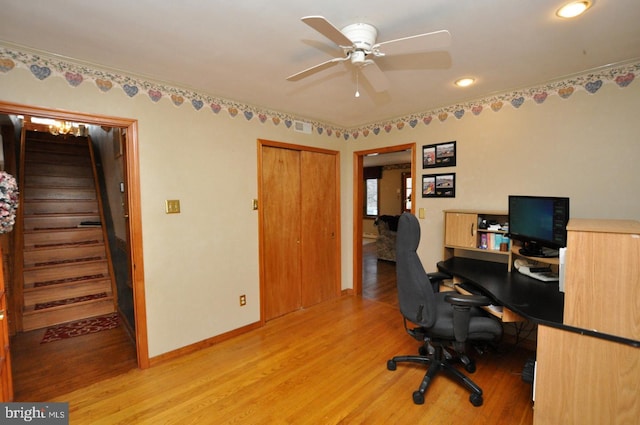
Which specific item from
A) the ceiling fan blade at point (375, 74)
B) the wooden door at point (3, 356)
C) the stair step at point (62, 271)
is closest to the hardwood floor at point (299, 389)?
the wooden door at point (3, 356)

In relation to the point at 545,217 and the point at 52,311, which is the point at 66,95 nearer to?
the point at 52,311

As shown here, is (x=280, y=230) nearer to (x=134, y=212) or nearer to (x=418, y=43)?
(x=134, y=212)

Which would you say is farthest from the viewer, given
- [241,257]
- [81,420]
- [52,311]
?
[52,311]

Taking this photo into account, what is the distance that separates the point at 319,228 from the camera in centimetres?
371

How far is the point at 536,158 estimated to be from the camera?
8.16 feet

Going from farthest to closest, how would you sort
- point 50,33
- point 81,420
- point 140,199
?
point 140,199
point 81,420
point 50,33

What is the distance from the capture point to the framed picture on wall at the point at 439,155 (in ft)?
9.87

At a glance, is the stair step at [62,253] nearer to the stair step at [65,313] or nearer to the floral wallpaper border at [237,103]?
the stair step at [65,313]

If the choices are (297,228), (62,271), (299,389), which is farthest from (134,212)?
(62,271)

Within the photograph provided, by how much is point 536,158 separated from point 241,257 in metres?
2.91

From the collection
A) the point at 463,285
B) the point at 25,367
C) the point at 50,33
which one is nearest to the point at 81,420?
the point at 25,367

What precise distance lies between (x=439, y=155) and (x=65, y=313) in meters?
4.58

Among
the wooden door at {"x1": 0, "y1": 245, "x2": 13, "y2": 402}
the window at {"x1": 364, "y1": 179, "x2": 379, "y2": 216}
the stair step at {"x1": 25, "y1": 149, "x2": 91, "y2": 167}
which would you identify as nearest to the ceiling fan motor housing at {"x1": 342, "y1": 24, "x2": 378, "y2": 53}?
the wooden door at {"x1": 0, "y1": 245, "x2": 13, "y2": 402}

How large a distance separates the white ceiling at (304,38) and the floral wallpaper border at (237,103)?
85mm
